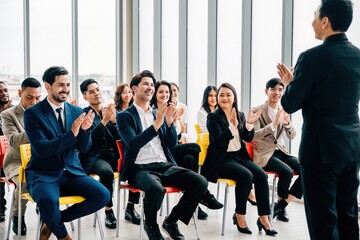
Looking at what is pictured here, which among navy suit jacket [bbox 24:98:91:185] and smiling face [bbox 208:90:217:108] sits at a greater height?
smiling face [bbox 208:90:217:108]

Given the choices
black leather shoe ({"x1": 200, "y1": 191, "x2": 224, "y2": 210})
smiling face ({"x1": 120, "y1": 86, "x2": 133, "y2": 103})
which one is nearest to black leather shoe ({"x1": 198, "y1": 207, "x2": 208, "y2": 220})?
black leather shoe ({"x1": 200, "y1": 191, "x2": 224, "y2": 210})

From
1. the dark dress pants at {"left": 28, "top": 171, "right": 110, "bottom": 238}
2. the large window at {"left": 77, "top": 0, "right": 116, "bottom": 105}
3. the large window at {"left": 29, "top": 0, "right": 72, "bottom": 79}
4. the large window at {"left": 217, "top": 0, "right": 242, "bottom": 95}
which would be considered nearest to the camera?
the dark dress pants at {"left": 28, "top": 171, "right": 110, "bottom": 238}

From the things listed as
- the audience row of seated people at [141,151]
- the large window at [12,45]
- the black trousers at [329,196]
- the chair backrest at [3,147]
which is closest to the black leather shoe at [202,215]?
the audience row of seated people at [141,151]

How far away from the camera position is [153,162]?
12.5 feet

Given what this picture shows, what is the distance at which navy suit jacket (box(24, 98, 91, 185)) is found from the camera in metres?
3.21

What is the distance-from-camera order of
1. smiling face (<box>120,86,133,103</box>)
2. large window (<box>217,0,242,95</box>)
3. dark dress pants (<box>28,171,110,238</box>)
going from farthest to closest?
large window (<box>217,0,242,95</box>)
smiling face (<box>120,86,133,103</box>)
dark dress pants (<box>28,171,110,238</box>)

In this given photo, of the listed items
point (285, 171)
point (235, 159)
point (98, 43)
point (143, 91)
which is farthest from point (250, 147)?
point (98, 43)

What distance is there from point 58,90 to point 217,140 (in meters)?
1.41

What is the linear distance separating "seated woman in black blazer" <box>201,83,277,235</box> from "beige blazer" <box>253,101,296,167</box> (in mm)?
137

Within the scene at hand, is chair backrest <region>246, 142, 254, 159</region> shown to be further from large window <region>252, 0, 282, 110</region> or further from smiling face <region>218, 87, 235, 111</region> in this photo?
large window <region>252, 0, 282, 110</region>

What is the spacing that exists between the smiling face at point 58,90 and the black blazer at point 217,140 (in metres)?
1.34

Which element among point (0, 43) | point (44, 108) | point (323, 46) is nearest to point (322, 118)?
point (323, 46)

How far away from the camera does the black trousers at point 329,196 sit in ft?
7.57

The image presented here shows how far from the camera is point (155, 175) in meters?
3.67
